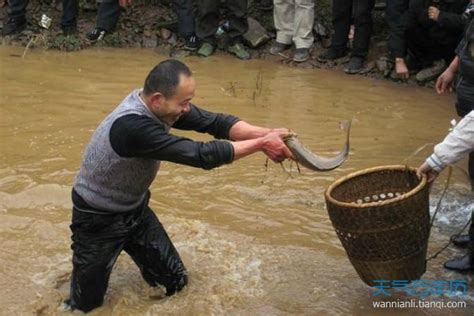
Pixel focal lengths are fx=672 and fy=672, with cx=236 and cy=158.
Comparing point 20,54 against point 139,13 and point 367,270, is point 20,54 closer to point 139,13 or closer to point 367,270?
point 139,13

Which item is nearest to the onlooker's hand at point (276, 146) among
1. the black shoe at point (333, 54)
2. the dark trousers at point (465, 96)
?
the dark trousers at point (465, 96)

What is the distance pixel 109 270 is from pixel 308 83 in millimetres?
5036

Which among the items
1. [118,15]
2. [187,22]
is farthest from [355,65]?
[118,15]

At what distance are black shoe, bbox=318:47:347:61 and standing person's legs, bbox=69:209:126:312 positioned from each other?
5.81 metres

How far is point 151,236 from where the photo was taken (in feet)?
13.4

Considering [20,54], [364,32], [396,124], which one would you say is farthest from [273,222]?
[20,54]

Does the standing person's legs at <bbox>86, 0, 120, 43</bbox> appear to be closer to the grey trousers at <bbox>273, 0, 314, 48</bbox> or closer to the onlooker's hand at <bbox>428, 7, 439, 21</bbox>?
the grey trousers at <bbox>273, 0, 314, 48</bbox>

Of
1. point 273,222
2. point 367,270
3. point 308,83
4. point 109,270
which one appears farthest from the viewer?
point 308,83

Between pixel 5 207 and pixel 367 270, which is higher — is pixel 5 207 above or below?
below

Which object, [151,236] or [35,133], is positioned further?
[35,133]

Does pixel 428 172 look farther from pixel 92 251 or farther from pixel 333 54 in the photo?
pixel 333 54

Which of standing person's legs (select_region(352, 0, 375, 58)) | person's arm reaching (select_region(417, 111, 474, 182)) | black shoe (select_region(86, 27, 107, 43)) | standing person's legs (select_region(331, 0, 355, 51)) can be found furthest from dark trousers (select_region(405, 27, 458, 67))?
person's arm reaching (select_region(417, 111, 474, 182))

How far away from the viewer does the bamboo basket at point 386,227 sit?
344cm

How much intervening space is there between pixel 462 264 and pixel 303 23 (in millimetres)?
5394
